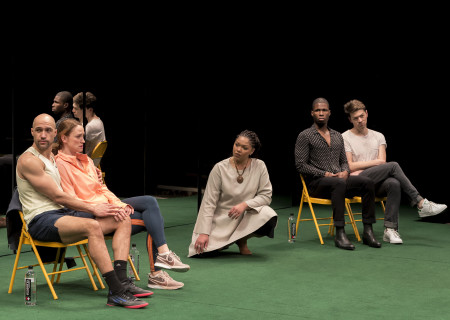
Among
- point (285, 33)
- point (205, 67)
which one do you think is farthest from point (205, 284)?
point (285, 33)

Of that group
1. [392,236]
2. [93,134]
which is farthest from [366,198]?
[93,134]

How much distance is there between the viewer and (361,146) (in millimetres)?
6941

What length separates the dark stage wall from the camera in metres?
8.69

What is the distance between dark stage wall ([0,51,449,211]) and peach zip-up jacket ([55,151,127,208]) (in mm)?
3160

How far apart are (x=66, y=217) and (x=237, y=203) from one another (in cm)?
189

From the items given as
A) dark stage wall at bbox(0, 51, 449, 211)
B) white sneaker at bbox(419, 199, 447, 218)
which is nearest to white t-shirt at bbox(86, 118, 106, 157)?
dark stage wall at bbox(0, 51, 449, 211)

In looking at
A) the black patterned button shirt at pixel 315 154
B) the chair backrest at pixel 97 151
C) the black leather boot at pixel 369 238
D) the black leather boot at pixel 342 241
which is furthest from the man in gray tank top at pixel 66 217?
the black leather boot at pixel 369 238

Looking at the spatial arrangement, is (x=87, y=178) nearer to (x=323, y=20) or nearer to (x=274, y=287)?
(x=274, y=287)

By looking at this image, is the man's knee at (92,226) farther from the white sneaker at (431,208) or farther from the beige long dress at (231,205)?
the white sneaker at (431,208)

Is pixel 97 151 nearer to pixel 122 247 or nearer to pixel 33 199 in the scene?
pixel 33 199

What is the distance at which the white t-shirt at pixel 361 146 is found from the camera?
6934 mm

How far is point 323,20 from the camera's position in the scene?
965 cm

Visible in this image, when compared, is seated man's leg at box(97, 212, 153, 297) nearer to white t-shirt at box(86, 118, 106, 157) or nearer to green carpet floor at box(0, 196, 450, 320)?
green carpet floor at box(0, 196, 450, 320)

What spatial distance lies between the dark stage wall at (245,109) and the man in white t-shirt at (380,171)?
1.76 m
